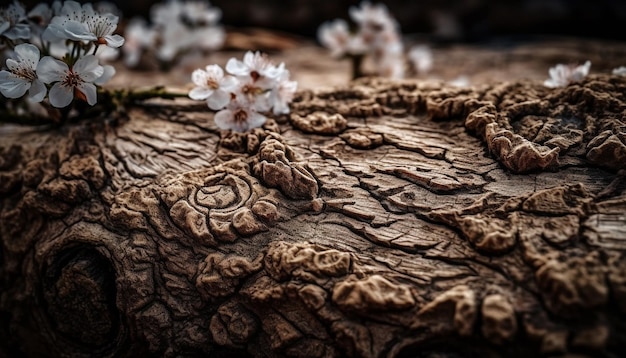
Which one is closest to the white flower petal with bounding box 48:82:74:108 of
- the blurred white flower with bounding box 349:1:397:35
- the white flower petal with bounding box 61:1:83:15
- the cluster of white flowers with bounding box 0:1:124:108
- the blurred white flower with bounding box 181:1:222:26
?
the cluster of white flowers with bounding box 0:1:124:108

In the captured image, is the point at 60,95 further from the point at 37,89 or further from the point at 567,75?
the point at 567,75

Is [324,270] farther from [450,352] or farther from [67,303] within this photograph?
[67,303]

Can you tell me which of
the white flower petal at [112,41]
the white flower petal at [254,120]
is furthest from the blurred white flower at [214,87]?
the white flower petal at [112,41]

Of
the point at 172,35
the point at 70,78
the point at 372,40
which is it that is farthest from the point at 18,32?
the point at 372,40

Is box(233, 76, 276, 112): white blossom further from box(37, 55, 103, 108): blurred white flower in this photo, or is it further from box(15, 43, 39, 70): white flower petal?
box(15, 43, 39, 70): white flower petal

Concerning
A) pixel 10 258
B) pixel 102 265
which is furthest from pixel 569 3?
pixel 10 258

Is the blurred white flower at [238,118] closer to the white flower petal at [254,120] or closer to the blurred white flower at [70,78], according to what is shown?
the white flower petal at [254,120]
